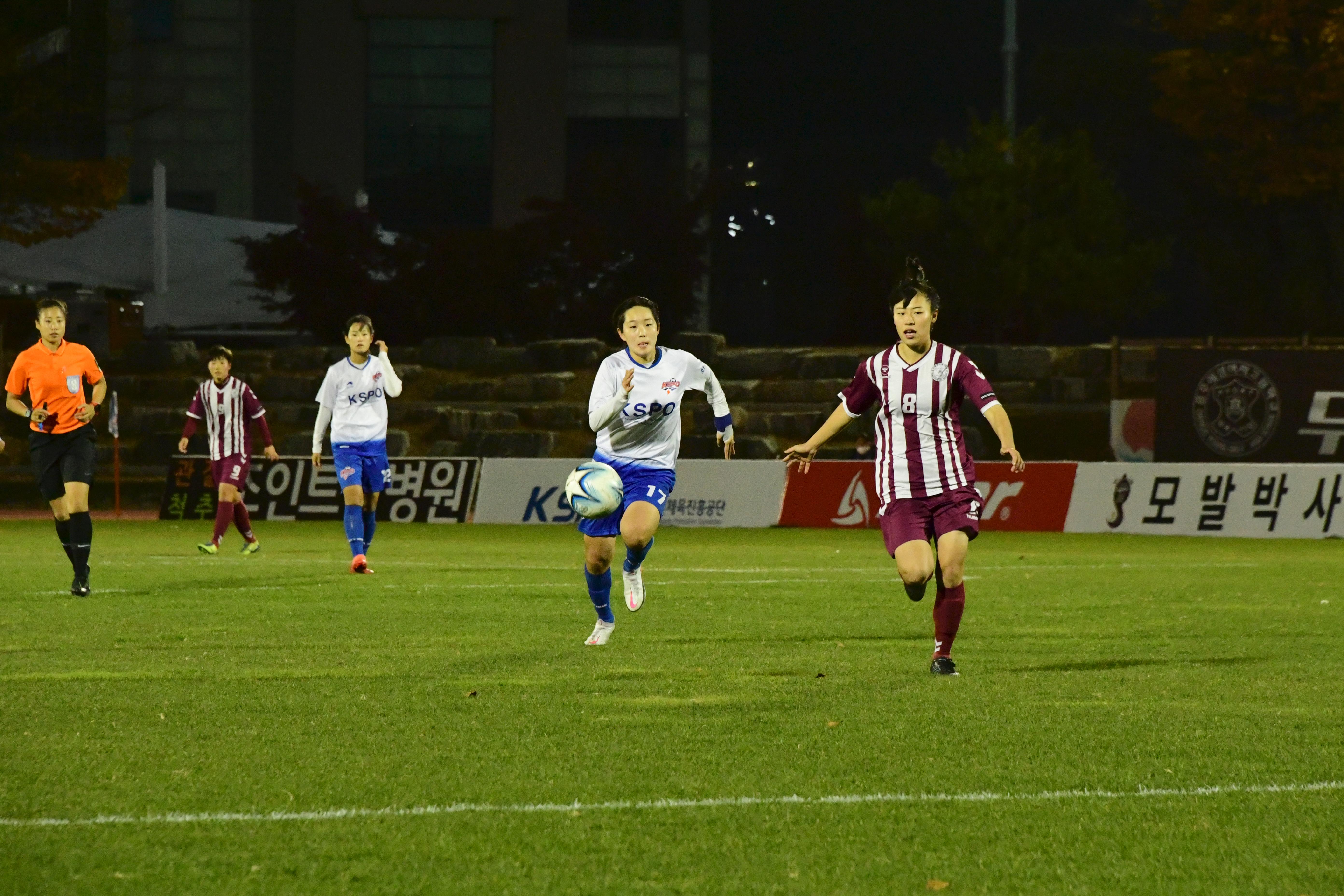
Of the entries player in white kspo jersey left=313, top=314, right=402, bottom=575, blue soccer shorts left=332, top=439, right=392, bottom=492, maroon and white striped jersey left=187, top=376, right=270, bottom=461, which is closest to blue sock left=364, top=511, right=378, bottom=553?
player in white kspo jersey left=313, top=314, right=402, bottom=575

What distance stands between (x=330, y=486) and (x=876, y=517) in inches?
318

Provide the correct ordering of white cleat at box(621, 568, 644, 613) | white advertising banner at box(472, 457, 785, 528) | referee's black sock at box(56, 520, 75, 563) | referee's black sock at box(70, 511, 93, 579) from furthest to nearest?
1. white advertising banner at box(472, 457, 785, 528)
2. referee's black sock at box(56, 520, 75, 563)
3. referee's black sock at box(70, 511, 93, 579)
4. white cleat at box(621, 568, 644, 613)

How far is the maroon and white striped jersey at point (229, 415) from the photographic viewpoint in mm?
18656

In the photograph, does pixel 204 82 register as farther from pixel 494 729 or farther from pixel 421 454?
pixel 494 729

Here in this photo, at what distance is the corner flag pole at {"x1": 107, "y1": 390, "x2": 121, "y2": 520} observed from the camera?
83.8ft

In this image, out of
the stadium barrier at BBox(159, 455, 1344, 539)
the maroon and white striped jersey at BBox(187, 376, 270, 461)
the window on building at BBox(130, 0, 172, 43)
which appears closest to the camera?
the maroon and white striped jersey at BBox(187, 376, 270, 461)

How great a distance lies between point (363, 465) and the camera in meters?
15.7

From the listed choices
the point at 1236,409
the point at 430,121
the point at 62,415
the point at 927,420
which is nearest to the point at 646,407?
the point at 927,420

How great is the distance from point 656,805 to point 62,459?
8674 mm

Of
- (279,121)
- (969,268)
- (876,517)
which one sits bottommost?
(876,517)

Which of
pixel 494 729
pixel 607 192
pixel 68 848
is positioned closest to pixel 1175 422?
pixel 607 192

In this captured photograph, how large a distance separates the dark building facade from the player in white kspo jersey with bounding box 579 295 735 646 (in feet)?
129

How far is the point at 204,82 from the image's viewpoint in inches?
1966

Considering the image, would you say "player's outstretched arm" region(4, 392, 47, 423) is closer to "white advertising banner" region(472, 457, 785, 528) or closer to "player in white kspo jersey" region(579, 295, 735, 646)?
"player in white kspo jersey" region(579, 295, 735, 646)
